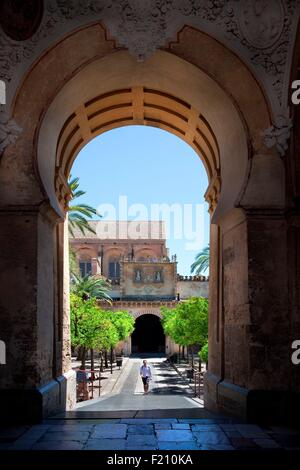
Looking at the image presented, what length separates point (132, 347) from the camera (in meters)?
53.6

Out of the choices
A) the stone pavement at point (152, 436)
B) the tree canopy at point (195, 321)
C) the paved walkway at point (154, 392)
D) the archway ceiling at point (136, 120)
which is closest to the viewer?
the stone pavement at point (152, 436)

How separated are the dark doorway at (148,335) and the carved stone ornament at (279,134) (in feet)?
152

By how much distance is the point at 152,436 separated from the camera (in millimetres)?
7016

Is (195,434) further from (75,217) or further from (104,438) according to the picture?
(75,217)

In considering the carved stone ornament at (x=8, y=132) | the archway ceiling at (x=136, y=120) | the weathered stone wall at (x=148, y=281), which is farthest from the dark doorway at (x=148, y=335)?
the carved stone ornament at (x=8, y=132)

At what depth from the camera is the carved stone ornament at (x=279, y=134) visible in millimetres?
8617

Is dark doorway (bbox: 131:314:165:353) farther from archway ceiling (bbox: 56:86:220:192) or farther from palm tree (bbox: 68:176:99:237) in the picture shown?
archway ceiling (bbox: 56:86:220:192)

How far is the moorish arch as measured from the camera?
8.23 metres

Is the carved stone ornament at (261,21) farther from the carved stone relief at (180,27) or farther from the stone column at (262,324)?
the stone column at (262,324)

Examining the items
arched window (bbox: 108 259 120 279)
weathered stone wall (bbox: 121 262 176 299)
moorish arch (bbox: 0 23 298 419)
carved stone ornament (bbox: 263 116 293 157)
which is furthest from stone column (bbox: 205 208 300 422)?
arched window (bbox: 108 259 120 279)

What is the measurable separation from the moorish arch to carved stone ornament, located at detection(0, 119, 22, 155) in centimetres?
8

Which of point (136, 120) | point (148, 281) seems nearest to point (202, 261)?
point (148, 281)

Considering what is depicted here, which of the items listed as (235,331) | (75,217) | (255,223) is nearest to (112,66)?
(255,223)

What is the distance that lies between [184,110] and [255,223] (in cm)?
369
